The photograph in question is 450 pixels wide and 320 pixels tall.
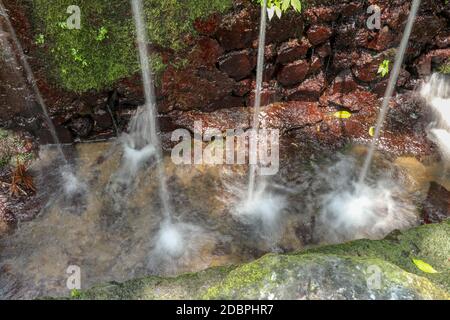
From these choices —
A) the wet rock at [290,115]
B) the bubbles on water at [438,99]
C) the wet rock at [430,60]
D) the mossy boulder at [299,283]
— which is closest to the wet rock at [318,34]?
the wet rock at [290,115]

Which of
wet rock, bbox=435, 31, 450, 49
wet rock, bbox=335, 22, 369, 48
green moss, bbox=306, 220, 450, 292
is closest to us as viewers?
green moss, bbox=306, 220, 450, 292

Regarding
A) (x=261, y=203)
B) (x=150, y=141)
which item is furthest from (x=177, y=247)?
(x=150, y=141)

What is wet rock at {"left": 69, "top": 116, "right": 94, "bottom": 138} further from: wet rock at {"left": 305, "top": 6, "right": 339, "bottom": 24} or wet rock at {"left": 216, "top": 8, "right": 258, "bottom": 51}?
wet rock at {"left": 305, "top": 6, "right": 339, "bottom": 24}

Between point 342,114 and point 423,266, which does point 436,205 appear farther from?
point 423,266

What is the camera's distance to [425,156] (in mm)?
5395

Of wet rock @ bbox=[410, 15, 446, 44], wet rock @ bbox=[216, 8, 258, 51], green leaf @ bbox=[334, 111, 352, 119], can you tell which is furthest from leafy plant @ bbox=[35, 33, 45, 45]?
wet rock @ bbox=[410, 15, 446, 44]

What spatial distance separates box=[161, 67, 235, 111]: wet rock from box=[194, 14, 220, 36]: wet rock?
1.70 feet

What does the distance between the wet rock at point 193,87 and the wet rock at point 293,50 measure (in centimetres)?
78

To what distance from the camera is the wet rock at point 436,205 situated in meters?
4.63

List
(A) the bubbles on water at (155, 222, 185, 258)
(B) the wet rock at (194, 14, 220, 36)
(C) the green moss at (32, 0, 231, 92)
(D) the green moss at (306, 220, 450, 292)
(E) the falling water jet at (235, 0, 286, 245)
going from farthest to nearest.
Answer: (B) the wet rock at (194, 14, 220, 36) < (E) the falling water jet at (235, 0, 286, 245) < (C) the green moss at (32, 0, 231, 92) < (A) the bubbles on water at (155, 222, 185, 258) < (D) the green moss at (306, 220, 450, 292)

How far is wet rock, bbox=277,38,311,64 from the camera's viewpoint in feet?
17.4

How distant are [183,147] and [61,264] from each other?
218 cm

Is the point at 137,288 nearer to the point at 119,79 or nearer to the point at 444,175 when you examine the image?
the point at 119,79

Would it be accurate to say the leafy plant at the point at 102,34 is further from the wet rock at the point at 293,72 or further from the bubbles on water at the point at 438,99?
the bubbles on water at the point at 438,99
